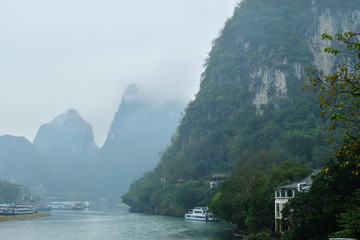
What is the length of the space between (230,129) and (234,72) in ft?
91.2

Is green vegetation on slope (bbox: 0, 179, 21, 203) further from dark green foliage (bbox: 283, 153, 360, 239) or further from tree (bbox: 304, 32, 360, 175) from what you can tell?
tree (bbox: 304, 32, 360, 175)

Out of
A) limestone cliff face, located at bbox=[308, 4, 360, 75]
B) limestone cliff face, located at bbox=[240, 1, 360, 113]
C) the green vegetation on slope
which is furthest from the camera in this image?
the green vegetation on slope

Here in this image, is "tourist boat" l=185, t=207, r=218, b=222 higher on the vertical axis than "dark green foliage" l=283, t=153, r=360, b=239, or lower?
lower

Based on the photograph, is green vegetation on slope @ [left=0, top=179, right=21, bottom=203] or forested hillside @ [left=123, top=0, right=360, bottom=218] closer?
forested hillside @ [left=123, top=0, right=360, bottom=218]

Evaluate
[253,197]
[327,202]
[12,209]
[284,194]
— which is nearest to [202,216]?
[253,197]

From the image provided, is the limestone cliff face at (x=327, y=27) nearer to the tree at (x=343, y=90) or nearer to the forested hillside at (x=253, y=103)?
the forested hillside at (x=253, y=103)

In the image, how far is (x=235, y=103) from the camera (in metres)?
135

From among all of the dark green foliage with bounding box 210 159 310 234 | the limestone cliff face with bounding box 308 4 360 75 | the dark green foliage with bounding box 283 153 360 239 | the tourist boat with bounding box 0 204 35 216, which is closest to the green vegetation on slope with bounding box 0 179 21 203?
the tourist boat with bounding box 0 204 35 216

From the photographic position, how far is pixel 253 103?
134 metres

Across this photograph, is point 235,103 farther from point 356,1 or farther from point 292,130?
point 356,1

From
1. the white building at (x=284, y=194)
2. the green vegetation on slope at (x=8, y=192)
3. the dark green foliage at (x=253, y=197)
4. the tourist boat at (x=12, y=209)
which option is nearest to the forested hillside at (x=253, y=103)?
the dark green foliage at (x=253, y=197)

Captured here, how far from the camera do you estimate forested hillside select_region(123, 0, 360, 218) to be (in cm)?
10538

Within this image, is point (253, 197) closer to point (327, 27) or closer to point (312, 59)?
point (312, 59)

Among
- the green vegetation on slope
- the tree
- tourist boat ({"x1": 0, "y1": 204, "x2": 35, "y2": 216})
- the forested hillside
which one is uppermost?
the forested hillside
